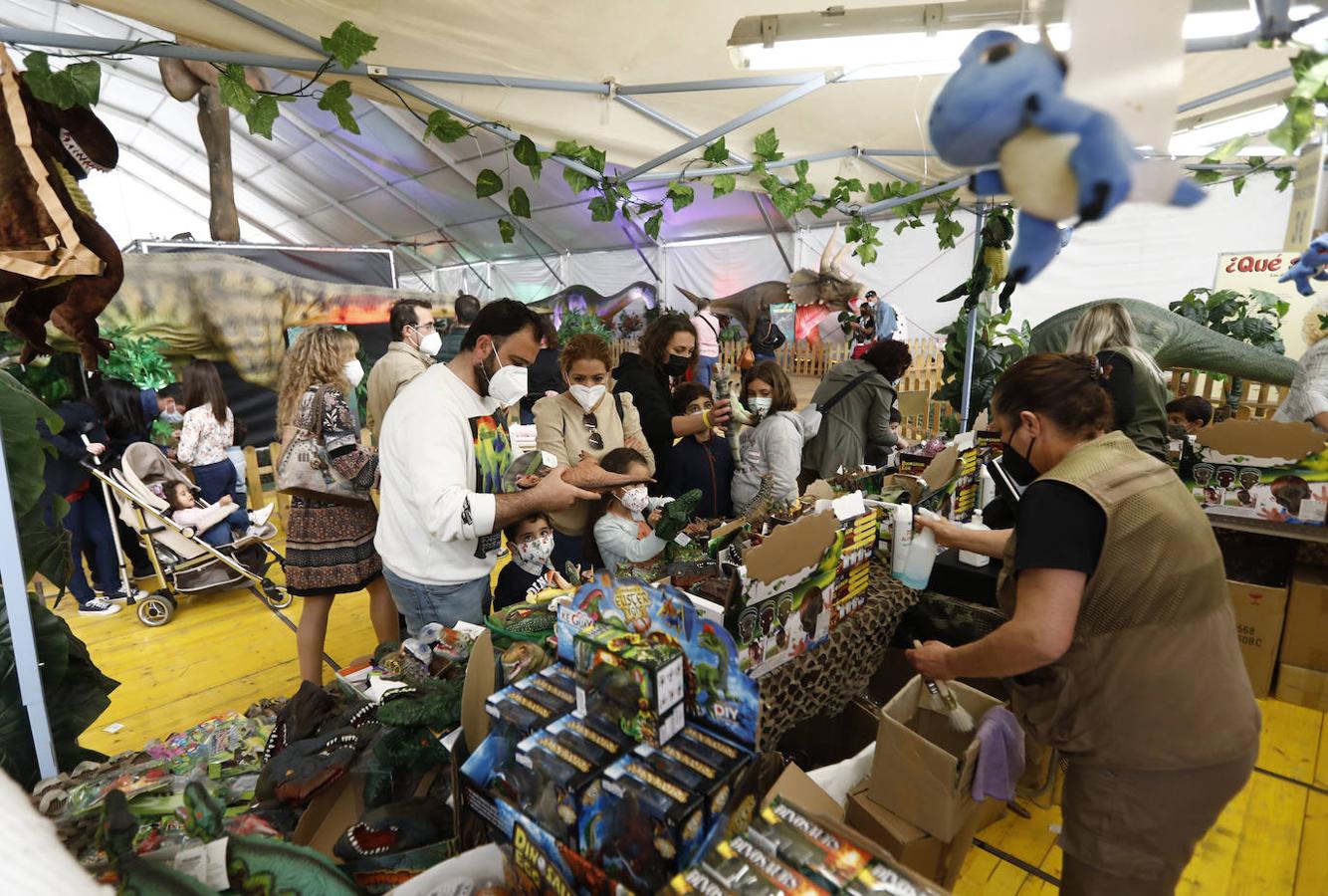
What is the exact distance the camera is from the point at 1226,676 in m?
1.30

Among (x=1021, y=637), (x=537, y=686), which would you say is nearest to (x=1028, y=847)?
(x=1021, y=637)

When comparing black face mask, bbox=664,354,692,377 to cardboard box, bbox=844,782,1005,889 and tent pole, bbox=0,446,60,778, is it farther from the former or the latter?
tent pole, bbox=0,446,60,778

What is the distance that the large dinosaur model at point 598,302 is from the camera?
10.5 meters

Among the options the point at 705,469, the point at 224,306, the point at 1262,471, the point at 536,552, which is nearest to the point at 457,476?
the point at 536,552

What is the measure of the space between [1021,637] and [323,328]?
2741mm

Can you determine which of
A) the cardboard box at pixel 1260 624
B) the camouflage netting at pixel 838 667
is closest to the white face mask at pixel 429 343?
the camouflage netting at pixel 838 667

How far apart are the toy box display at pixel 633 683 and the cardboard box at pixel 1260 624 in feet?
10.1

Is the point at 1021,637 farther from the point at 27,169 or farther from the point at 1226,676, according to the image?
the point at 27,169

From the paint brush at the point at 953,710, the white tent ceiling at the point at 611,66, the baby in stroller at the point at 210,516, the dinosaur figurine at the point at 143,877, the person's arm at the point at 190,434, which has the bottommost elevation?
the baby in stroller at the point at 210,516

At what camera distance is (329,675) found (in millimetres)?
3262

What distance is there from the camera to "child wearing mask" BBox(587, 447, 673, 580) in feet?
7.72

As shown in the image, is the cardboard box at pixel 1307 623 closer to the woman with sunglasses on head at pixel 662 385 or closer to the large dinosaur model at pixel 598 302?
the woman with sunglasses on head at pixel 662 385

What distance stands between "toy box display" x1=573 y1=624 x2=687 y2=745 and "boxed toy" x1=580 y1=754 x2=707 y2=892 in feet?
0.39

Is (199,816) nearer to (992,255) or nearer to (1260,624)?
(992,255)
